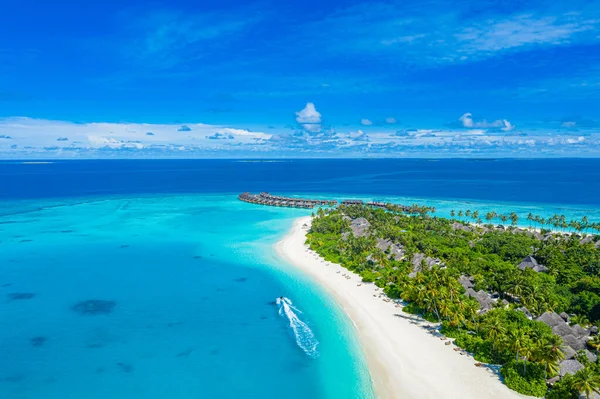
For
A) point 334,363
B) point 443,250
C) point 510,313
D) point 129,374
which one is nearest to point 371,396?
point 334,363

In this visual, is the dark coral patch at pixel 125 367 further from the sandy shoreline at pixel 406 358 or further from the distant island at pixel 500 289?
the distant island at pixel 500 289

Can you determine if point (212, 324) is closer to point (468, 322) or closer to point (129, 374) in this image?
point (129, 374)

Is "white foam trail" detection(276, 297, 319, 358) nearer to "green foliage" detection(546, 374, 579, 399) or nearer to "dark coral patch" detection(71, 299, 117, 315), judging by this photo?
"green foliage" detection(546, 374, 579, 399)

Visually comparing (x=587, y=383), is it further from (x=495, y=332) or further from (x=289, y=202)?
(x=289, y=202)

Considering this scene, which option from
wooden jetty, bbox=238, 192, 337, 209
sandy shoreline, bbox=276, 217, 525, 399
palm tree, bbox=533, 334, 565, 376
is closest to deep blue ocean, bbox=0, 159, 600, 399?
sandy shoreline, bbox=276, 217, 525, 399

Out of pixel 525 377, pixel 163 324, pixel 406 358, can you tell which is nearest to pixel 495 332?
pixel 525 377
